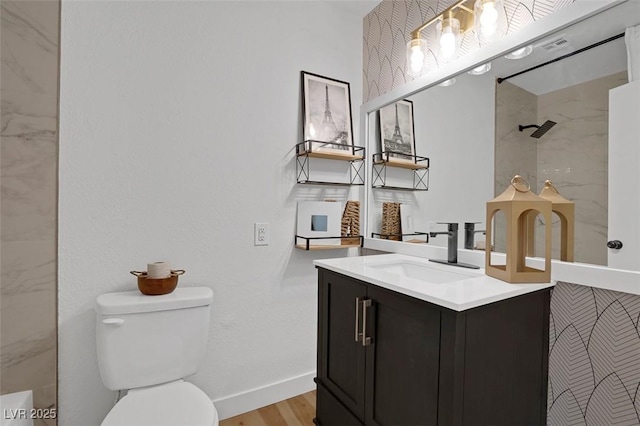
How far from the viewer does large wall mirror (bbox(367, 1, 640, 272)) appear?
3.47ft

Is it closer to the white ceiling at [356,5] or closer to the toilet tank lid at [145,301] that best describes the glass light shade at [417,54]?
the white ceiling at [356,5]

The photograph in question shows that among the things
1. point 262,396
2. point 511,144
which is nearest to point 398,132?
point 511,144

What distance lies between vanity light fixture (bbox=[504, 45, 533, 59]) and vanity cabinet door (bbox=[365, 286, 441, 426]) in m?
1.07

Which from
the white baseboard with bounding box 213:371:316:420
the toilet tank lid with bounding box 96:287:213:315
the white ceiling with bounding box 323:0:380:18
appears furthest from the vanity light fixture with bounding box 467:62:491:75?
the white baseboard with bounding box 213:371:316:420

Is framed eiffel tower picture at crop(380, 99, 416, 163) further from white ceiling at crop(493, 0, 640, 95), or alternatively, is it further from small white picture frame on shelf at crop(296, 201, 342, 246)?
white ceiling at crop(493, 0, 640, 95)

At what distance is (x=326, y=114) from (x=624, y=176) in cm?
144

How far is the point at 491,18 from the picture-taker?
52.1 inches

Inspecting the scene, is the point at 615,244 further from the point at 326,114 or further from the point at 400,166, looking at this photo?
the point at 326,114

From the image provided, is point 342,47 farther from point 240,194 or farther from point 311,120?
point 240,194

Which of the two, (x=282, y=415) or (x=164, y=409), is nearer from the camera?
(x=164, y=409)

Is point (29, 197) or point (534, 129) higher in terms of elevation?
point (534, 129)

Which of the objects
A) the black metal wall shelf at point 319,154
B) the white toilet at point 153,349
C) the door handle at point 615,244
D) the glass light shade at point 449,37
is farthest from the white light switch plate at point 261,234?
the door handle at point 615,244

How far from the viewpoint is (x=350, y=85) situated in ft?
7.02

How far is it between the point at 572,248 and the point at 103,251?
1.88 m
